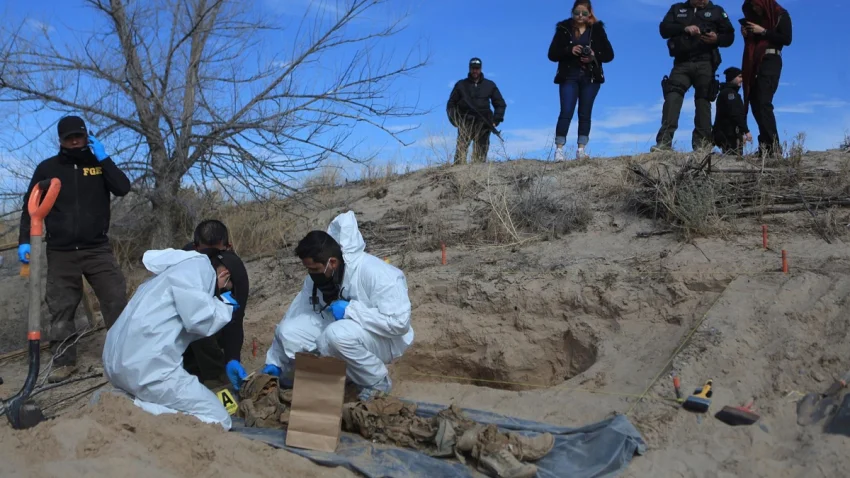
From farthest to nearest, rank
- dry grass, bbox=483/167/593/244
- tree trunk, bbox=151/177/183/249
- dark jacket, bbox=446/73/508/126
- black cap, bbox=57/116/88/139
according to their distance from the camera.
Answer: dark jacket, bbox=446/73/508/126, tree trunk, bbox=151/177/183/249, dry grass, bbox=483/167/593/244, black cap, bbox=57/116/88/139

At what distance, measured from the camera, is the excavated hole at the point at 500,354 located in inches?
219

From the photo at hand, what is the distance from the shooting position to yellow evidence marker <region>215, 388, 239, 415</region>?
4.52 m

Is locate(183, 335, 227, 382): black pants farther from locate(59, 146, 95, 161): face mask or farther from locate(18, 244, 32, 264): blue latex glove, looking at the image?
locate(59, 146, 95, 161): face mask

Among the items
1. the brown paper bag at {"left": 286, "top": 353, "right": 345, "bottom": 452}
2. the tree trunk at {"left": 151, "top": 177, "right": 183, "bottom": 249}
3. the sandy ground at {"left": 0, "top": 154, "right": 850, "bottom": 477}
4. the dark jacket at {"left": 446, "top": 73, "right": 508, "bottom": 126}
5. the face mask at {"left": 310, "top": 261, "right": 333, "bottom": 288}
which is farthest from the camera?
the dark jacket at {"left": 446, "top": 73, "right": 508, "bottom": 126}

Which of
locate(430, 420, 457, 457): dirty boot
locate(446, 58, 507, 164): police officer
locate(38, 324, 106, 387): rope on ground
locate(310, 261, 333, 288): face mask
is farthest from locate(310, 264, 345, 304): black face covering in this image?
locate(446, 58, 507, 164): police officer

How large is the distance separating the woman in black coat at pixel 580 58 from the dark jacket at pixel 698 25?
652 mm

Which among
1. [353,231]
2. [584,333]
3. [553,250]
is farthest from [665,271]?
[353,231]

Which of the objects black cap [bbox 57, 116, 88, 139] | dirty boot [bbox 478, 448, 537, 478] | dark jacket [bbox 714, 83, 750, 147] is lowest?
dirty boot [bbox 478, 448, 537, 478]

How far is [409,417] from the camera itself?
417 centimetres

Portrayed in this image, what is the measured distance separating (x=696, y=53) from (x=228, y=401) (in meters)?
5.73

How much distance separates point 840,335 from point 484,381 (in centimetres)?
245

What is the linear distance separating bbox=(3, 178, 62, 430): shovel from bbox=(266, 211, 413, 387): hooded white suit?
56.2 inches

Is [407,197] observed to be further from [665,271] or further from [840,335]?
[840,335]

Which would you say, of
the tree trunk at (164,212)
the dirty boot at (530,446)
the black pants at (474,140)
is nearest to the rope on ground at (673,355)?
the dirty boot at (530,446)
